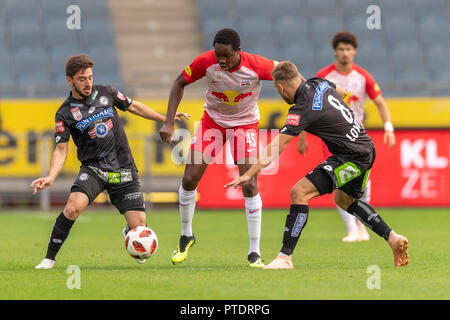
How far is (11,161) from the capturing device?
54.5 ft

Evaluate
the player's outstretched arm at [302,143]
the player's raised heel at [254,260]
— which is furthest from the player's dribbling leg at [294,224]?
the player's outstretched arm at [302,143]

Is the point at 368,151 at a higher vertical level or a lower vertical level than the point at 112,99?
lower

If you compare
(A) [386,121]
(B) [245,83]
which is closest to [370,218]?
(B) [245,83]

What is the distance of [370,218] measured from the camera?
768 centimetres

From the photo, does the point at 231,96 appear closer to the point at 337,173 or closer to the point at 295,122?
the point at 295,122

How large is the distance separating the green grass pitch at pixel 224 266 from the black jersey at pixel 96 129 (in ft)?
3.26

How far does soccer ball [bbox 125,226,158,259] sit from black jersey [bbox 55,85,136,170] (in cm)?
64

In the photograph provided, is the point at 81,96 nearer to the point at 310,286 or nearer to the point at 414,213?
the point at 310,286

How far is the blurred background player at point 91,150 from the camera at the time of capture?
7.54m

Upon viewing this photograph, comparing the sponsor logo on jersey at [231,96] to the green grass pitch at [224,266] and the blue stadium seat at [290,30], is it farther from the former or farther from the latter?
the blue stadium seat at [290,30]

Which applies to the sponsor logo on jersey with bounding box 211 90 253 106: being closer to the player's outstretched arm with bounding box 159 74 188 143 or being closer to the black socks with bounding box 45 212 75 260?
the player's outstretched arm with bounding box 159 74 188 143

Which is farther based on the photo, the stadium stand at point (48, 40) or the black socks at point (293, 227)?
the stadium stand at point (48, 40)

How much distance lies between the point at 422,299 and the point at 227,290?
4.51 feet

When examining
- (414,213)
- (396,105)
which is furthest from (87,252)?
(396,105)
